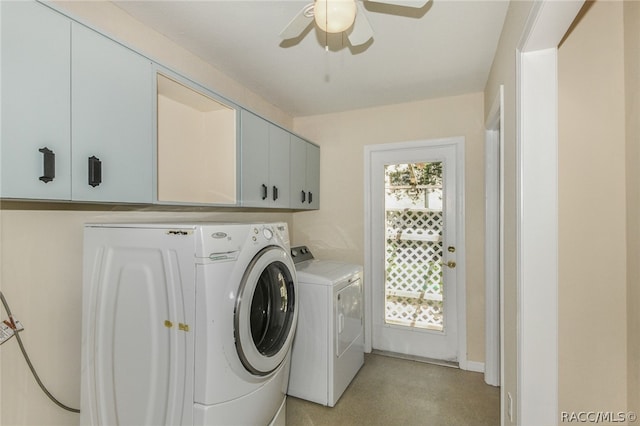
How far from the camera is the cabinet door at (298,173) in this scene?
2715mm

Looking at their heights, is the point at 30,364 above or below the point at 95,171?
below

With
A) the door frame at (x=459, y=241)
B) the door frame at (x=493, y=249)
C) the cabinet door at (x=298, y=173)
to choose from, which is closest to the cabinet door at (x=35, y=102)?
the cabinet door at (x=298, y=173)

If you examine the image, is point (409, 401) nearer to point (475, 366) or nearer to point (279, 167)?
point (475, 366)

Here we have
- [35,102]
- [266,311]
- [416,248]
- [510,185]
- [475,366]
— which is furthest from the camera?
[416,248]

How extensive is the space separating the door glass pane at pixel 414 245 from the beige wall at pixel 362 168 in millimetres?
254

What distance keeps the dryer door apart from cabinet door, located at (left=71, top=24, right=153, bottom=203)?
0.64 metres

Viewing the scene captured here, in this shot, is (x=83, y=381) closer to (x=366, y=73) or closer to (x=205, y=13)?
(x=205, y=13)

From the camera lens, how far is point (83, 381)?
1468mm

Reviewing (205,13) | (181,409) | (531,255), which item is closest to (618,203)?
(531,255)

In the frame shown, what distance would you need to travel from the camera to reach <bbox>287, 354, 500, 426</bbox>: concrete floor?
2039mm

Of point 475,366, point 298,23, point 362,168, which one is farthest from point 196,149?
point 475,366

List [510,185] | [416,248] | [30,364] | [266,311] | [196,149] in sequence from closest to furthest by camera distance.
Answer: [30,364], [510,185], [266,311], [196,149], [416,248]

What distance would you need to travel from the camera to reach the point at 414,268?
9.55 feet

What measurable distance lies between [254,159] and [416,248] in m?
1.74
